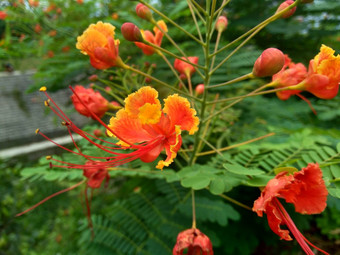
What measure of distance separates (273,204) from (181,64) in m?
0.83

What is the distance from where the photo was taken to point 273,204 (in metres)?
0.81

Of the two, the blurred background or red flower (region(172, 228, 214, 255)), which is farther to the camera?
the blurred background

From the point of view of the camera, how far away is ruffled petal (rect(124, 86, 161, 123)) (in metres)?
0.84

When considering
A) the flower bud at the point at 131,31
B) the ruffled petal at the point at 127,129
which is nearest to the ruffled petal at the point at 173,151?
the ruffled petal at the point at 127,129

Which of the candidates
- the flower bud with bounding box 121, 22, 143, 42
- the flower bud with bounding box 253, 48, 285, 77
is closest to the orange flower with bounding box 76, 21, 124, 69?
the flower bud with bounding box 121, 22, 143, 42

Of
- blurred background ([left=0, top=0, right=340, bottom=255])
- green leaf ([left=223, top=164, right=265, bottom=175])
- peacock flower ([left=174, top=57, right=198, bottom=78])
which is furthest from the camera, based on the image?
blurred background ([left=0, top=0, right=340, bottom=255])

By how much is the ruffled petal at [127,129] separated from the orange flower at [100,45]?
0.26 meters

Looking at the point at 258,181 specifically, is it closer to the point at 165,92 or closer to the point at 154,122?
the point at 154,122

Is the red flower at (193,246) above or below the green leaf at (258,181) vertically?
below

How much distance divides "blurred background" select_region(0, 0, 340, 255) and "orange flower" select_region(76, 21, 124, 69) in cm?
24

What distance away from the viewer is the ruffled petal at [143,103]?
2.74 ft

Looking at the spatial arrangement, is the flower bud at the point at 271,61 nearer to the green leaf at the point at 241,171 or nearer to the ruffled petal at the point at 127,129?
the green leaf at the point at 241,171

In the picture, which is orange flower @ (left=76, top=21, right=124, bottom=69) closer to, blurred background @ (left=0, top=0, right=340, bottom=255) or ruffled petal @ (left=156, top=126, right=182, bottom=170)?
blurred background @ (left=0, top=0, right=340, bottom=255)

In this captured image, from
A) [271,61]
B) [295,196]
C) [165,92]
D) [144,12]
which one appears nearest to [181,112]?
[271,61]
